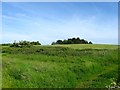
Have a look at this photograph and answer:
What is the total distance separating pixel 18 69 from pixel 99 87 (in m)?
7.63

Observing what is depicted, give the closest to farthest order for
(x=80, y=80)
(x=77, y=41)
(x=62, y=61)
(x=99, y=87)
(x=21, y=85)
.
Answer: (x=21, y=85) → (x=99, y=87) → (x=80, y=80) → (x=62, y=61) → (x=77, y=41)

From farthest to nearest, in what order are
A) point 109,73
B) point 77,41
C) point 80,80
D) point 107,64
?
point 77,41
point 107,64
point 109,73
point 80,80

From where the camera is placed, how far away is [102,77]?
110ft

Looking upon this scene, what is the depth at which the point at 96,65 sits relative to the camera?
40281mm

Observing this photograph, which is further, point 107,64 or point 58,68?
point 107,64

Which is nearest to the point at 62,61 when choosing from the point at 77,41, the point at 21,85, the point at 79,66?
the point at 79,66

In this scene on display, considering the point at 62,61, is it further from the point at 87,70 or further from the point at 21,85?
the point at 21,85

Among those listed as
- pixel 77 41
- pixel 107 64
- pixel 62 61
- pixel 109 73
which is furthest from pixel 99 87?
pixel 77 41

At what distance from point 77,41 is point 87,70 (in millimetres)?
45364

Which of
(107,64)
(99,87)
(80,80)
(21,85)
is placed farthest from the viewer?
(107,64)

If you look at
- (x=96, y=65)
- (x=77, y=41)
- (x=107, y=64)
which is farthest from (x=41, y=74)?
(x=77, y=41)

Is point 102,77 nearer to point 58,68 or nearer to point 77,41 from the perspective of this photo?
point 58,68

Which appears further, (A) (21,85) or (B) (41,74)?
(B) (41,74)

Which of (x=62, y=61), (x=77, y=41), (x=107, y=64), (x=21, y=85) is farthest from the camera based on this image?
(x=77, y=41)
